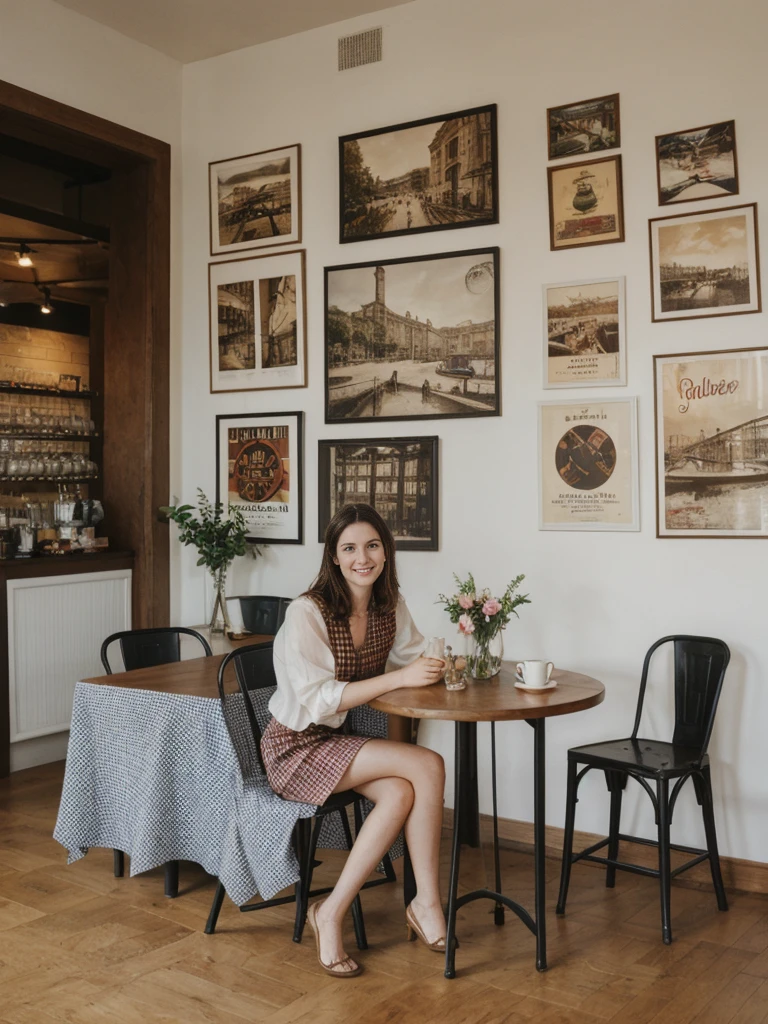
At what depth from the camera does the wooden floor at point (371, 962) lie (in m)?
2.76

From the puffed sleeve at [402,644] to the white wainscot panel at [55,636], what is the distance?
7.17 feet

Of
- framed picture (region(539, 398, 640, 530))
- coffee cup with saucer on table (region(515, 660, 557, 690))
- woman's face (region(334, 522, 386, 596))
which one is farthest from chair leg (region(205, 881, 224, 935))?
framed picture (region(539, 398, 640, 530))

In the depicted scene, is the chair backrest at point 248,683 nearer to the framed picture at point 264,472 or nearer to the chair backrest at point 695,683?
the chair backrest at point 695,683

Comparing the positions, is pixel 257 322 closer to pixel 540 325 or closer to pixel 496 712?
pixel 540 325

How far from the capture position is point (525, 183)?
427cm

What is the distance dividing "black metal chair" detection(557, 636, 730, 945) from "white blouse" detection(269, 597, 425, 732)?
980 mm

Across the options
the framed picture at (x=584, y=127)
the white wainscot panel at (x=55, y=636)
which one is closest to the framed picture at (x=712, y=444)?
the framed picture at (x=584, y=127)

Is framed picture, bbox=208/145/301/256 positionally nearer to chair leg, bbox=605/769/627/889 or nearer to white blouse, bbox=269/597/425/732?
white blouse, bbox=269/597/425/732

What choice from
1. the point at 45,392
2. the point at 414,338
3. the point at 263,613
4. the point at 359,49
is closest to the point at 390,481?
the point at 414,338

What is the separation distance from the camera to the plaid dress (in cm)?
306

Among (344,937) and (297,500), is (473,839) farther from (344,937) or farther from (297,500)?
(297,500)

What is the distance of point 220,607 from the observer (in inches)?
194

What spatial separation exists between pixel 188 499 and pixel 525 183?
236 cm

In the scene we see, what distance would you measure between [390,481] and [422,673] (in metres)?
1.65
